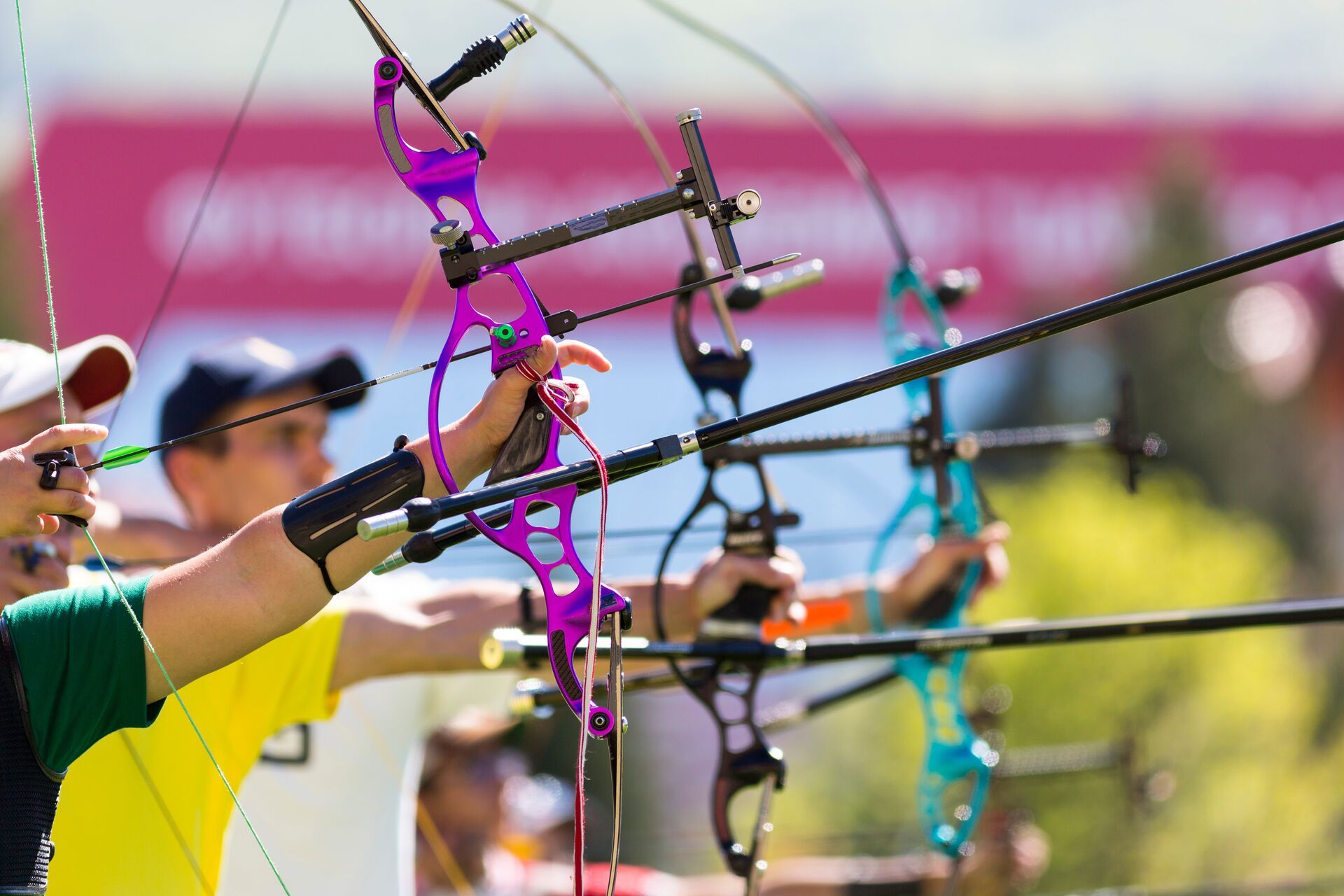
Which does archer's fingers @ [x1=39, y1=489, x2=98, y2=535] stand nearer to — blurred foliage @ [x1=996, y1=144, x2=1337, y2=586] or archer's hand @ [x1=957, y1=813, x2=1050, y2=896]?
archer's hand @ [x1=957, y1=813, x2=1050, y2=896]

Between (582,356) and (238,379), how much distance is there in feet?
3.29

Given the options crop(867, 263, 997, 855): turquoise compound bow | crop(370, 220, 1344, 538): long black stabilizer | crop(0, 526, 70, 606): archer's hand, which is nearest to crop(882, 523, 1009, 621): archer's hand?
crop(867, 263, 997, 855): turquoise compound bow

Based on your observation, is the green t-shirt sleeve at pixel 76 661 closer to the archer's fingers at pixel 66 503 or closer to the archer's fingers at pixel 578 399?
the archer's fingers at pixel 66 503

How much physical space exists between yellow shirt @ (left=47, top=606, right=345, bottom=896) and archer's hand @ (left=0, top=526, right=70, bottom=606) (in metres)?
0.20

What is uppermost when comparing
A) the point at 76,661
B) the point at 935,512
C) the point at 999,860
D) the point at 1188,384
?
the point at 76,661

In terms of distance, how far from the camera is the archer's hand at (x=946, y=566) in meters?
2.36

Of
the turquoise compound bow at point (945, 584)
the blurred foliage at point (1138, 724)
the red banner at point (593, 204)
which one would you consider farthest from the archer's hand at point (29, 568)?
the red banner at point (593, 204)

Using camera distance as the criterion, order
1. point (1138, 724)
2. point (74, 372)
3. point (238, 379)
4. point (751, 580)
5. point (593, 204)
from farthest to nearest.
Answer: point (593, 204)
point (1138, 724)
point (238, 379)
point (751, 580)
point (74, 372)

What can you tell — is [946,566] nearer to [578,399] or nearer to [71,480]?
[578,399]

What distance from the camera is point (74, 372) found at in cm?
193

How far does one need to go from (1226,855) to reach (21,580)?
7559 millimetres

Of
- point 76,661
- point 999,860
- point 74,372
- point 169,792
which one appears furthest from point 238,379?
point 999,860

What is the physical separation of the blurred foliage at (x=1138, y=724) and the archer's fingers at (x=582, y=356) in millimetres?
4577

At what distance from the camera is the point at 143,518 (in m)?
2.44
